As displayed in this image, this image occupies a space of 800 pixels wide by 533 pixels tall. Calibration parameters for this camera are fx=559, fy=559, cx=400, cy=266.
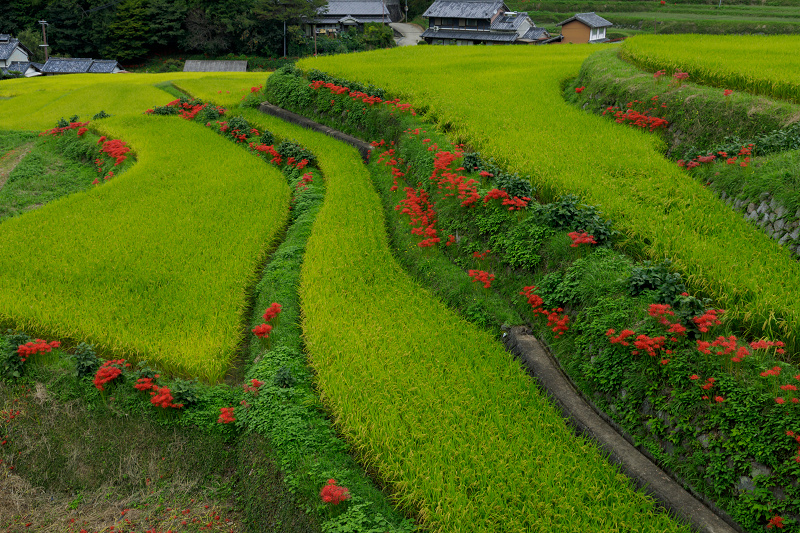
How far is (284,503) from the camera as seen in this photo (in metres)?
5.55

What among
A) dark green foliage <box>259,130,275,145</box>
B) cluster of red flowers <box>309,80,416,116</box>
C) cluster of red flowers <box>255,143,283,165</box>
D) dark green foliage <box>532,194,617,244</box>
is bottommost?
dark green foliage <box>532,194,617,244</box>

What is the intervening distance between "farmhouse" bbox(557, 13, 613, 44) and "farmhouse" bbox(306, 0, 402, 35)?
18938mm

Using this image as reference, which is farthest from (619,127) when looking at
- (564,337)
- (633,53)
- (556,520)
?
(556,520)

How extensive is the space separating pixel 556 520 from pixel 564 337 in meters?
2.62

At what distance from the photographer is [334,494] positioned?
4.98 meters

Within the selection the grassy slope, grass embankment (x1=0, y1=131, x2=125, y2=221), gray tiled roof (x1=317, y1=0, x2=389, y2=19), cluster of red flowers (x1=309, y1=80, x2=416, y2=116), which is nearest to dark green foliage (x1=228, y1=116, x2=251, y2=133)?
the grassy slope

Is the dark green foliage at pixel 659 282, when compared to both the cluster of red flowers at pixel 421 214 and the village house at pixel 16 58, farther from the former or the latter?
the village house at pixel 16 58

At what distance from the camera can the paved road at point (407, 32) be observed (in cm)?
5268

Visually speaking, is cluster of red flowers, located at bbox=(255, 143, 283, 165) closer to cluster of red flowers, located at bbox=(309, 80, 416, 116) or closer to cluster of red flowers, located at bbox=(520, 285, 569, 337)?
cluster of red flowers, located at bbox=(309, 80, 416, 116)

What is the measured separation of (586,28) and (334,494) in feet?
161

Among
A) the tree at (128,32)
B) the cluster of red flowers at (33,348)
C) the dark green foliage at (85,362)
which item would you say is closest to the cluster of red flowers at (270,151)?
the cluster of red flowers at (33,348)

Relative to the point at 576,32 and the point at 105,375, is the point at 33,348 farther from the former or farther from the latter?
the point at 576,32

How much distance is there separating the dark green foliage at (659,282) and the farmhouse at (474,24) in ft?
138

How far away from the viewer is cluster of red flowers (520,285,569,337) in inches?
275
